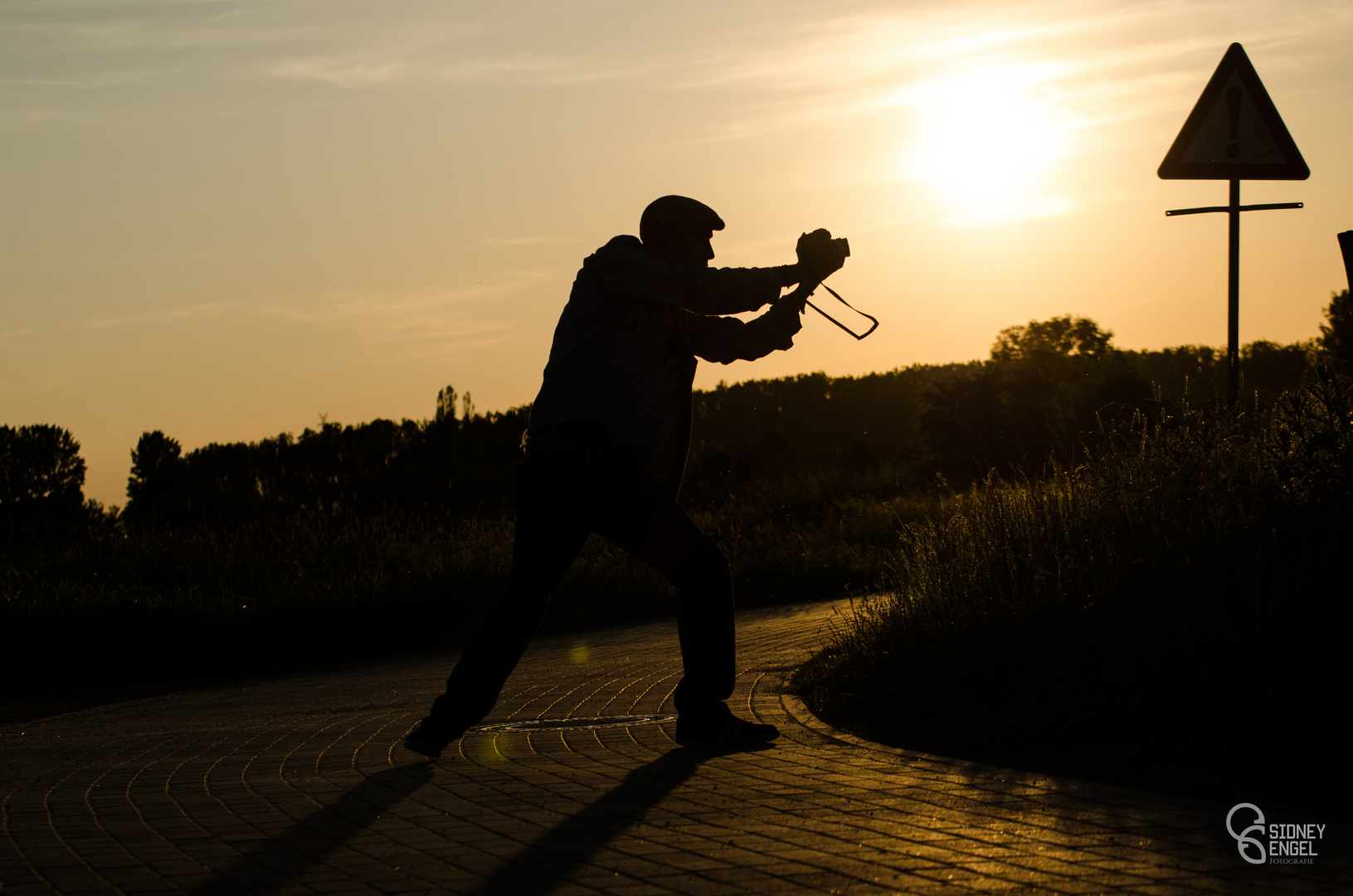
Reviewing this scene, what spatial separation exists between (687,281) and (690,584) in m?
1.14

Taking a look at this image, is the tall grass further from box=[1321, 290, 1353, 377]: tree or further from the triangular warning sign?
box=[1321, 290, 1353, 377]: tree

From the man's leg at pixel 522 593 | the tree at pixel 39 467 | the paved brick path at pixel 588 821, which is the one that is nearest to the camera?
the paved brick path at pixel 588 821

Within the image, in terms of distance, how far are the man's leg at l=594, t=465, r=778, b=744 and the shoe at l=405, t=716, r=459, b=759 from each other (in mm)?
921

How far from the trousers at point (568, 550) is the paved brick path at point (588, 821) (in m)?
→ 0.34

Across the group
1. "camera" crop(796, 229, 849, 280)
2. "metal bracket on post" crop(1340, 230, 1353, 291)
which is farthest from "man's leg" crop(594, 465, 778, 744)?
"metal bracket on post" crop(1340, 230, 1353, 291)

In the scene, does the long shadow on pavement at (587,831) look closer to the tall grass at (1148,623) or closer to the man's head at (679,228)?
the tall grass at (1148,623)

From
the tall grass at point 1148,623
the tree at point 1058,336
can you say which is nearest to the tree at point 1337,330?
the tree at point 1058,336

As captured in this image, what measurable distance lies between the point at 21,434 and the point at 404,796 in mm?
77426

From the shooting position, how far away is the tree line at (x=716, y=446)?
37719mm

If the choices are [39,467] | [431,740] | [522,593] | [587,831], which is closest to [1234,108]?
[522,593]

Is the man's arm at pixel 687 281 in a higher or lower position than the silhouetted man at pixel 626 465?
higher

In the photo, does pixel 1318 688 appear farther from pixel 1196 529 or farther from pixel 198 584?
pixel 198 584

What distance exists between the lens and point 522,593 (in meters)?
4.79

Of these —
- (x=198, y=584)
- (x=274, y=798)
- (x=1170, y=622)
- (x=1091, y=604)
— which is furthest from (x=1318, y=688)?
(x=198, y=584)
